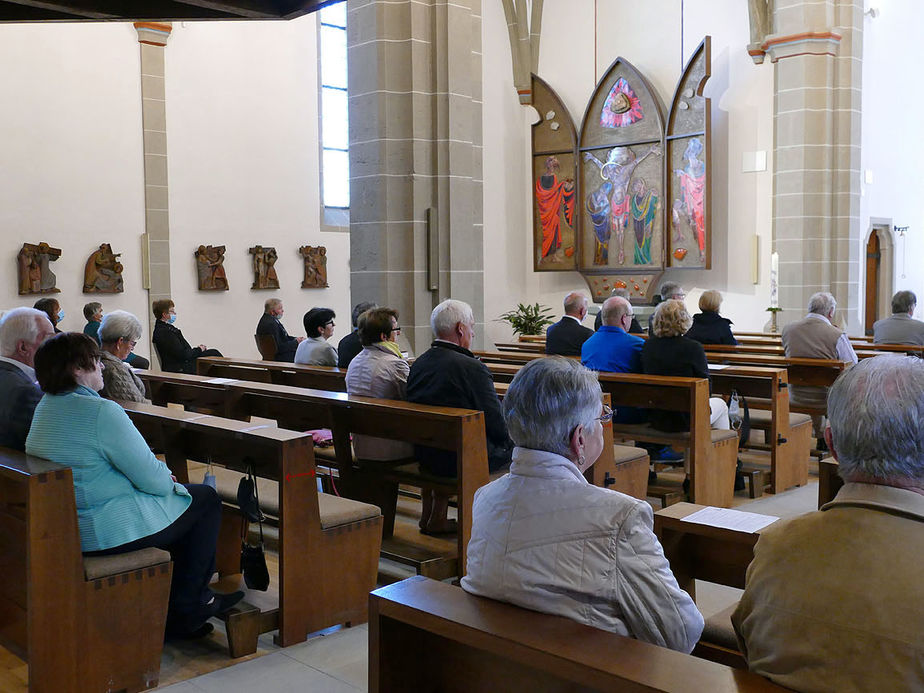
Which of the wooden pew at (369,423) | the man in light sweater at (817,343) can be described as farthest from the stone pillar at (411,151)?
the man in light sweater at (817,343)

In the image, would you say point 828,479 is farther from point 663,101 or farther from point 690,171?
point 663,101

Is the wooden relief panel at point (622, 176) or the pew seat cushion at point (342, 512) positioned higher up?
the wooden relief panel at point (622, 176)

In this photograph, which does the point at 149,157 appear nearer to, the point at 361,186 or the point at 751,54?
the point at 361,186

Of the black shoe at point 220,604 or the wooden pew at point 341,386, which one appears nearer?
the black shoe at point 220,604

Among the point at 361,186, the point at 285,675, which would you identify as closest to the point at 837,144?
the point at 361,186

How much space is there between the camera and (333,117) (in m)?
15.3

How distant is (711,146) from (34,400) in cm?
1176

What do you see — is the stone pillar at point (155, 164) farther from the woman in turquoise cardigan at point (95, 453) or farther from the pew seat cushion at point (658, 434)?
the woman in turquoise cardigan at point (95, 453)

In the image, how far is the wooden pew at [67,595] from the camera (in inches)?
→ 126

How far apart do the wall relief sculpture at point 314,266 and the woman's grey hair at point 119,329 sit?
31.7 feet

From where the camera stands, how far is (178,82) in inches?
514

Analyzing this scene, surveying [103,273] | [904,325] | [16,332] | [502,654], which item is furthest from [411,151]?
[502,654]

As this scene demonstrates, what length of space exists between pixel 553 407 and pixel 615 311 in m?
4.28

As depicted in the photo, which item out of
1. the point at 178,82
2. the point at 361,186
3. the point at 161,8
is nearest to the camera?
the point at 161,8
